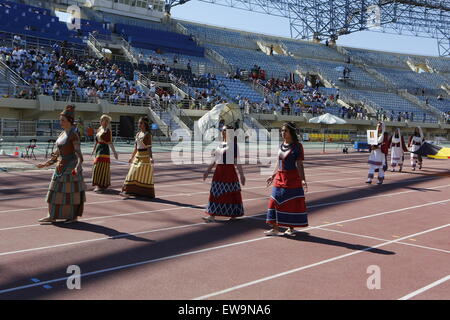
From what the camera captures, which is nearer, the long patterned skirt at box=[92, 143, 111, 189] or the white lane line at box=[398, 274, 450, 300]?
the white lane line at box=[398, 274, 450, 300]

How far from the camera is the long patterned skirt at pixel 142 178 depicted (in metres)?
12.1

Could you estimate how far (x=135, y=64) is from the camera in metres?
44.2

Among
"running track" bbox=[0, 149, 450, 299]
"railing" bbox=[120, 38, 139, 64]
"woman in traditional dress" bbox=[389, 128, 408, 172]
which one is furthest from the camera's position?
"railing" bbox=[120, 38, 139, 64]

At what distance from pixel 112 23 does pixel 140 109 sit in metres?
18.5

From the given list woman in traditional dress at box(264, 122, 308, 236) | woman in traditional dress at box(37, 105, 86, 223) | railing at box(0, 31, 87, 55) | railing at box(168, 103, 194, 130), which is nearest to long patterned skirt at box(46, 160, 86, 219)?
woman in traditional dress at box(37, 105, 86, 223)

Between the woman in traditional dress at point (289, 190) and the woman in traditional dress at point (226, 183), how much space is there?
106 centimetres

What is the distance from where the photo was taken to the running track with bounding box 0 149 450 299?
571cm

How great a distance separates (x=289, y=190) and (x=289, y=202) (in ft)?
0.64

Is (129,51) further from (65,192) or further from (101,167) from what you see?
(65,192)

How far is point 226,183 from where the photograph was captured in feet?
30.9

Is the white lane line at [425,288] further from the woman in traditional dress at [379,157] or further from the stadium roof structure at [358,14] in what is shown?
the stadium roof structure at [358,14]
